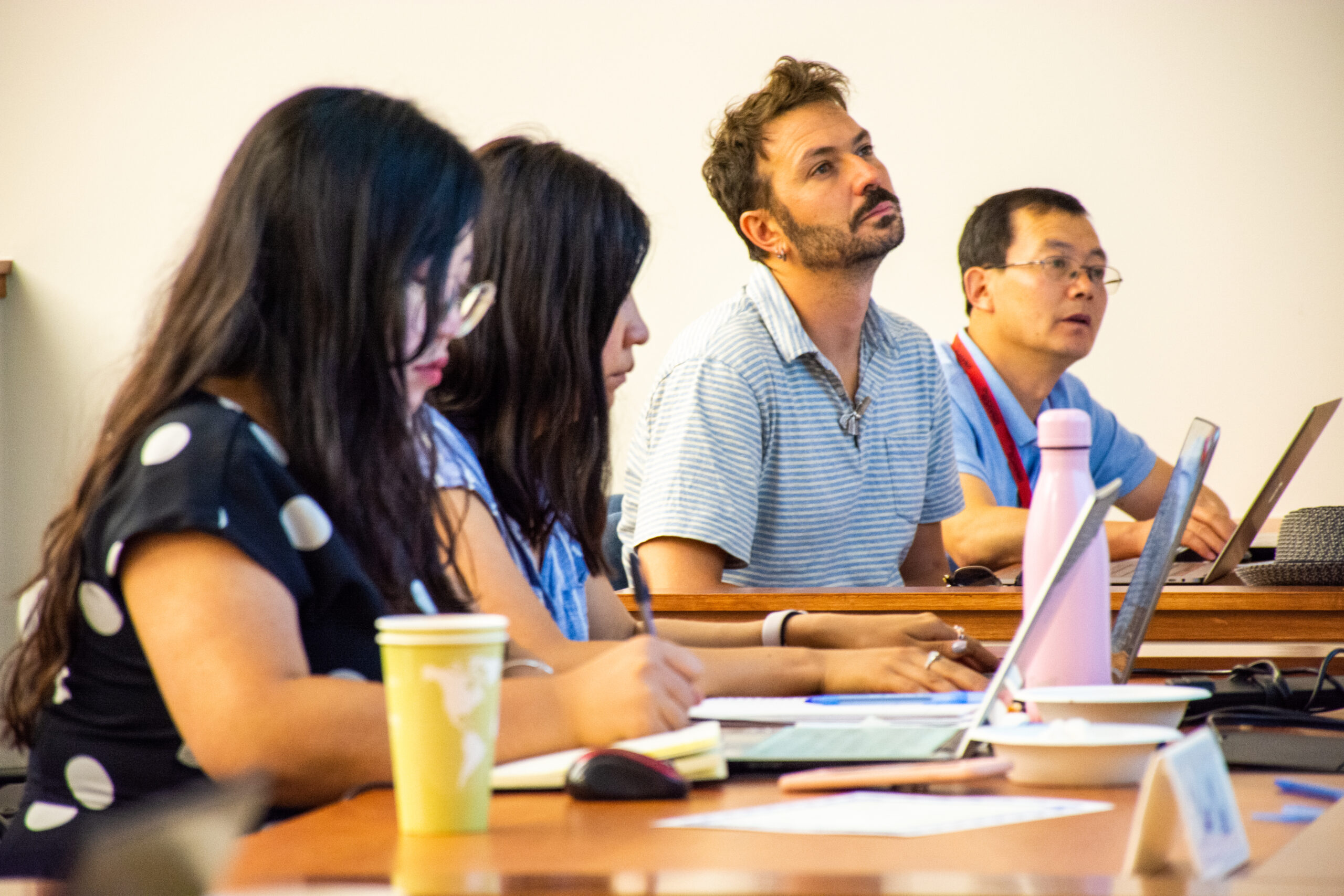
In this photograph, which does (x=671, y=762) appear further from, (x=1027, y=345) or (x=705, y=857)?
(x=1027, y=345)

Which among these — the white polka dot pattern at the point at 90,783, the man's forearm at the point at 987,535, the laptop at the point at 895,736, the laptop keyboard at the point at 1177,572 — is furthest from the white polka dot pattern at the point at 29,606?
the man's forearm at the point at 987,535

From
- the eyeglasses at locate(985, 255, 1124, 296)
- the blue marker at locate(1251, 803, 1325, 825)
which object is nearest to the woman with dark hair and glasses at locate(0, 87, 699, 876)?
the blue marker at locate(1251, 803, 1325, 825)

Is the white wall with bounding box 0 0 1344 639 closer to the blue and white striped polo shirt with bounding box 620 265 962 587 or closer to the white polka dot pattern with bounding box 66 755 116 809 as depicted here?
the blue and white striped polo shirt with bounding box 620 265 962 587

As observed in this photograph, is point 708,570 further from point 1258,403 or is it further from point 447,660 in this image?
point 1258,403

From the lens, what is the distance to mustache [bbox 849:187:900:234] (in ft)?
7.70

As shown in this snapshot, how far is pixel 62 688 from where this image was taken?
0.90 meters

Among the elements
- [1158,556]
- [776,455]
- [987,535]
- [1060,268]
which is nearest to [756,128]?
[776,455]

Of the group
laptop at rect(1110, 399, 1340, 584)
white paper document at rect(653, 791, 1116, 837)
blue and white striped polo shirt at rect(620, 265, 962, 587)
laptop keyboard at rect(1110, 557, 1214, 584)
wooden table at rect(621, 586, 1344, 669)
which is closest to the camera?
white paper document at rect(653, 791, 1116, 837)

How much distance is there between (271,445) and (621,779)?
0.35 metres

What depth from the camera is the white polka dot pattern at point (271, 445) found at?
889 mm

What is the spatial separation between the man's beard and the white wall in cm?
133

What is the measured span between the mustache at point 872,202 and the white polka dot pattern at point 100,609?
1.66 m

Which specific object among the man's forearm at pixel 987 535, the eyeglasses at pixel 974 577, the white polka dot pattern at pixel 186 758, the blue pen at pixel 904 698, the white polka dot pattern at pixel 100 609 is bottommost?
the man's forearm at pixel 987 535

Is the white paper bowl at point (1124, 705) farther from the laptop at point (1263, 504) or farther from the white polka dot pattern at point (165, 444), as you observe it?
the laptop at point (1263, 504)
